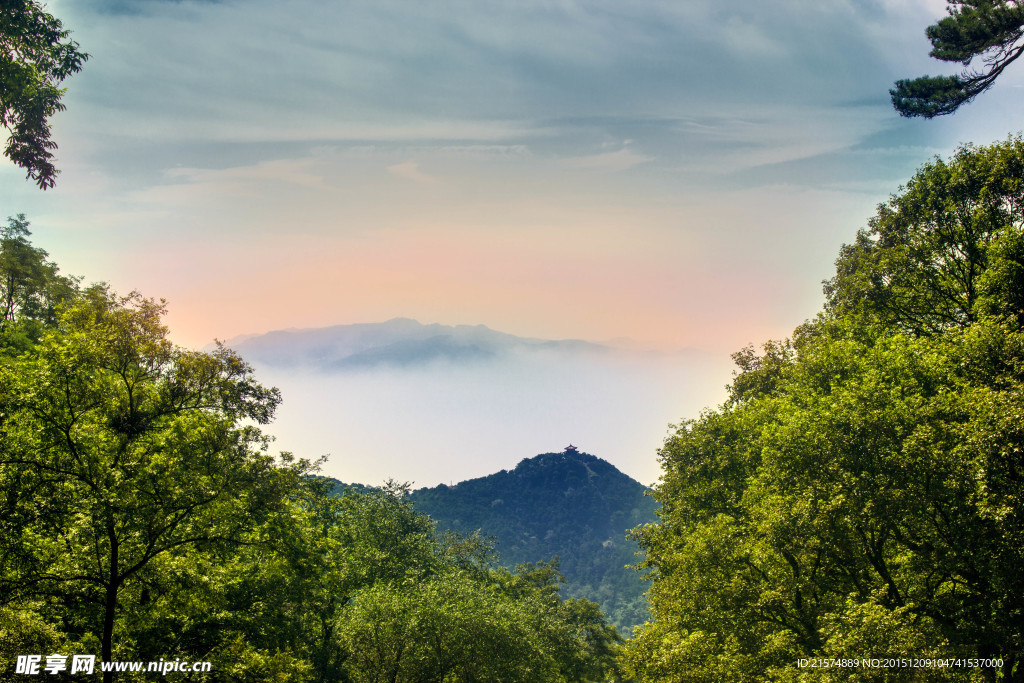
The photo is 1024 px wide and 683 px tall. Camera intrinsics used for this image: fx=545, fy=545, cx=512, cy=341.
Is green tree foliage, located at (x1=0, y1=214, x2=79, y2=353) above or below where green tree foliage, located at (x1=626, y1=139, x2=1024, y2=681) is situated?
above

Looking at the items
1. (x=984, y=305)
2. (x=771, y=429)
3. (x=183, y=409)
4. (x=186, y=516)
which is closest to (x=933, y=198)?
(x=984, y=305)

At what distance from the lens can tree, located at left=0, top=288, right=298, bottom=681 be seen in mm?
18766

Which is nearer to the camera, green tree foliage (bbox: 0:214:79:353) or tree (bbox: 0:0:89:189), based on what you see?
tree (bbox: 0:0:89:189)

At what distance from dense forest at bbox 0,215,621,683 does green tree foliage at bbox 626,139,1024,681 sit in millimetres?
13790

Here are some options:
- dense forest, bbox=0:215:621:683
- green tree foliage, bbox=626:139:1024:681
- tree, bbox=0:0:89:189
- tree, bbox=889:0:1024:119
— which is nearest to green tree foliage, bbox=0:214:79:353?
dense forest, bbox=0:215:621:683

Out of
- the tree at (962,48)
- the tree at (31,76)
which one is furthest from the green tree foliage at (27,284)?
the tree at (962,48)

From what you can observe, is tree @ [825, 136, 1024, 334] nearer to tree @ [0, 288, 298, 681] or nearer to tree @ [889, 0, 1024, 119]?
tree @ [889, 0, 1024, 119]

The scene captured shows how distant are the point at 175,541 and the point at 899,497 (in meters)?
28.2

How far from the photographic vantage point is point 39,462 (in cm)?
1920

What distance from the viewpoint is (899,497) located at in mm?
20688

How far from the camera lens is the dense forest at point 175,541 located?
18969 millimetres

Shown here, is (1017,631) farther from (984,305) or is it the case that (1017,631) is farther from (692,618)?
(984,305)

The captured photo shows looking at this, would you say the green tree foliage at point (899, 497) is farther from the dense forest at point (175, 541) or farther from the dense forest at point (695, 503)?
the dense forest at point (175, 541)

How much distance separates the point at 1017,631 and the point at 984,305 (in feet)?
51.0
